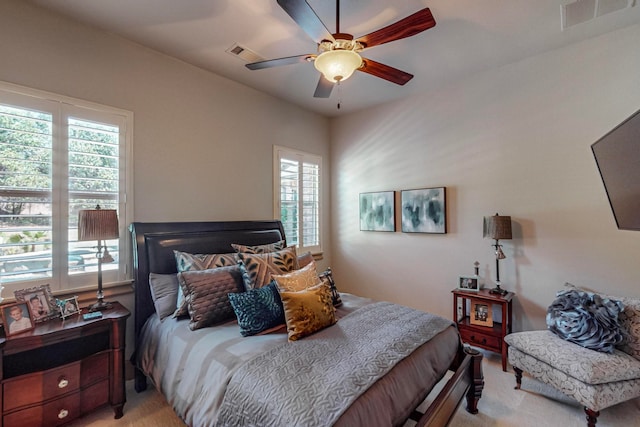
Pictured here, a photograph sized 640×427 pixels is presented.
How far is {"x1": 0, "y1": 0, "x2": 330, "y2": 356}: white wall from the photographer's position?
2.13 meters

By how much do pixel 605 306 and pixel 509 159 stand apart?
1571mm

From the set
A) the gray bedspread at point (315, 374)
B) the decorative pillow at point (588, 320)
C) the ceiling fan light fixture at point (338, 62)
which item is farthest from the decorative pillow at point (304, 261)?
the decorative pillow at point (588, 320)

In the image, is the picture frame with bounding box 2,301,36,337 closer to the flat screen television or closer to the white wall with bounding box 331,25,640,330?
the flat screen television

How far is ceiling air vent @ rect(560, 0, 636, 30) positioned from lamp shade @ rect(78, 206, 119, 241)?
3.79 meters

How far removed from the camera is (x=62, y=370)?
185 centimetres

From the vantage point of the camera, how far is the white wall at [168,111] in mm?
2127

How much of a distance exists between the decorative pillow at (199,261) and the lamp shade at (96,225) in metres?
0.51

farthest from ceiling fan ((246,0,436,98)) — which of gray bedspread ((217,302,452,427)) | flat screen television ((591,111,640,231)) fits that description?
gray bedspread ((217,302,452,427))

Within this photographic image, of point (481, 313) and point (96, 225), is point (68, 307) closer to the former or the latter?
point (96, 225)

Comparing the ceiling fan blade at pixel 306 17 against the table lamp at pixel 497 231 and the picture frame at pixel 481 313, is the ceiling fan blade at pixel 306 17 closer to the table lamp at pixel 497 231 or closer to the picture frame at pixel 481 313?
the table lamp at pixel 497 231

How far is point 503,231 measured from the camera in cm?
284

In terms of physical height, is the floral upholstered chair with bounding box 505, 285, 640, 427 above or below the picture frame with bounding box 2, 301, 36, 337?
below

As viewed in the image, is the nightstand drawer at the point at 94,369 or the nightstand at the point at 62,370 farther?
the nightstand drawer at the point at 94,369

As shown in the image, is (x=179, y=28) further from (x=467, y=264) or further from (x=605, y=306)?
(x=605, y=306)
